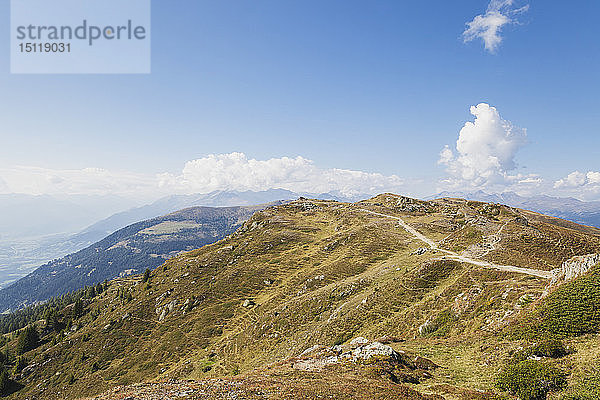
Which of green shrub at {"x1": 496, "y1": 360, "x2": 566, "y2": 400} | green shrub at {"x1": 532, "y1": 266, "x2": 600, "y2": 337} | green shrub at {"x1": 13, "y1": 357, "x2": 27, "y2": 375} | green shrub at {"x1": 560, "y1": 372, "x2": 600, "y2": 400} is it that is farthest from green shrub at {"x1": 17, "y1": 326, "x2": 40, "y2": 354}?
green shrub at {"x1": 532, "y1": 266, "x2": 600, "y2": 337}

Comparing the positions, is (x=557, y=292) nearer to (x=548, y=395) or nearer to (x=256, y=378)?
(x=548, y=395)

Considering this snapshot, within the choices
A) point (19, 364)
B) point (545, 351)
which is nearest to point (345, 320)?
point (545, 351)

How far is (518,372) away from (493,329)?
1279 cm

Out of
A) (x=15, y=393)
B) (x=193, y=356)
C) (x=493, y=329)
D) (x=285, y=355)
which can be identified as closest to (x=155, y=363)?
(x=193, y=356)

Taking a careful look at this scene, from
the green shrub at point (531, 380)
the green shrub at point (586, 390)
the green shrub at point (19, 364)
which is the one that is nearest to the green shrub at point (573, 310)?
the green shrub at point (531, 380)

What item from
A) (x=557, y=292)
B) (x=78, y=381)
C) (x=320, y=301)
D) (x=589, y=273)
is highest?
(x=589, y=273)

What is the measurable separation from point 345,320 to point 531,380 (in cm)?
3495

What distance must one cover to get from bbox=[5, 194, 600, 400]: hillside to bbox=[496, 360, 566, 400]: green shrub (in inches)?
17.8

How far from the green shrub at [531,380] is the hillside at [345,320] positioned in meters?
0.45

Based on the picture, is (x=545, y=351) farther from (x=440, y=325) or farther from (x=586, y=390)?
(x=440, y=325)

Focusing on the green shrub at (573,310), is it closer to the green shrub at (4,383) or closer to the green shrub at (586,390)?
the green shrub at (586,390)

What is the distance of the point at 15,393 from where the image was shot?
267ft

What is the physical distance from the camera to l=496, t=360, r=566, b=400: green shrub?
60.2ft

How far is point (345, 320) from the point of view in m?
51.7
